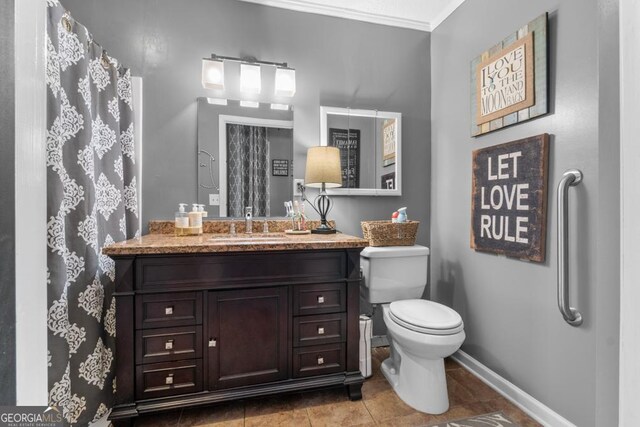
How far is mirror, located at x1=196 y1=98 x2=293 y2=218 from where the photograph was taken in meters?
2.01

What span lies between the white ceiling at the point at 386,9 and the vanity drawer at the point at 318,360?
88.7 inches

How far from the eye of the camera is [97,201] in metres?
1.47

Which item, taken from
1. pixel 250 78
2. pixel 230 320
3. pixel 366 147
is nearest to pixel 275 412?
pixel 230 320

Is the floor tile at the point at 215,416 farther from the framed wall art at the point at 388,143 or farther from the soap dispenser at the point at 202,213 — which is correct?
the framed wall art at the point at 388,143

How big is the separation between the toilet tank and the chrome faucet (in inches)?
30.0

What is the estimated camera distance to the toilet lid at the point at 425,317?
152cm

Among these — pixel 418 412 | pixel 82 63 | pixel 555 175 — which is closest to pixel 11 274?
pixel 82 63

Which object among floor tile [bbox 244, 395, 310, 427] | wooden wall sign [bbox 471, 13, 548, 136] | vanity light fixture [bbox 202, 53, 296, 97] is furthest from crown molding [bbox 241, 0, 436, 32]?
floor tile [bbox 244, 395, 310, 427]

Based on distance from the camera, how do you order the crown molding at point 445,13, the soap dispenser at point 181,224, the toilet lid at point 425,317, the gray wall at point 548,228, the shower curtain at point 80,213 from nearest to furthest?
1. the shower curtain at point 80,213
2. the gray wall at point 548,228
3. the toilet lid at point 425,317
4. the soap dispenser at point 181,224
5. the crown molding at point 445,13

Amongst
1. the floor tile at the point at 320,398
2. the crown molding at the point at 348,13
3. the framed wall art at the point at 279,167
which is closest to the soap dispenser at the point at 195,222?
the framed wall art at the point at 279,167

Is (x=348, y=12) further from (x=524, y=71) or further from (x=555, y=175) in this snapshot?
(x=555, y=175)

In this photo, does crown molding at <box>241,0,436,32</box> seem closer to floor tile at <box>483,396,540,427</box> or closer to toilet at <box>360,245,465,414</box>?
toilet at <box>360,245,465,414</box>

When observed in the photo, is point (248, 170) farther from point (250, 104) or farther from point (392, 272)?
point (392, 272)

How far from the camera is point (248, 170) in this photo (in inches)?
81.3
